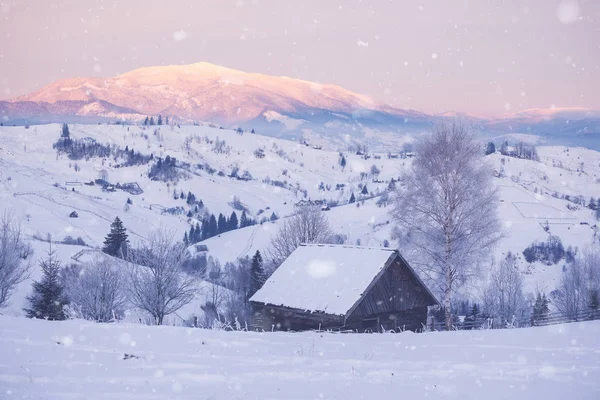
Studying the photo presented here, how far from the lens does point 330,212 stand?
7343 inches

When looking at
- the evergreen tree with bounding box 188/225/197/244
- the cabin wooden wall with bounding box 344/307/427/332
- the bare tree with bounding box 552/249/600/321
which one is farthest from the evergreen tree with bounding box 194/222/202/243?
the cabin wooden wall with bounding box 344/307/427/332

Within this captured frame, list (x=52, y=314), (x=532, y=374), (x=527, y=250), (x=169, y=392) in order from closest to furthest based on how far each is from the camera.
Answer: (x=169, y=392) < (x=532, y=374) < (x=52, y=314) < (x=527, y=250)

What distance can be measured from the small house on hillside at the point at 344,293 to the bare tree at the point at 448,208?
148cm

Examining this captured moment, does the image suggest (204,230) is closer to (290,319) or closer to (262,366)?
(290,319)

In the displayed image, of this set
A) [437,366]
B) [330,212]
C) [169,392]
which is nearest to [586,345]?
[437,366]

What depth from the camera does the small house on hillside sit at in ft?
70.3

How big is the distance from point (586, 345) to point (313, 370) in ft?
26.9

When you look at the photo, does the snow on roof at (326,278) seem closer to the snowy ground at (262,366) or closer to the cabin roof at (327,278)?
the cabin roof at (327,278)

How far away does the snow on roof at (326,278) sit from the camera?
2130cm

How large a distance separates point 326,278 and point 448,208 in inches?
275

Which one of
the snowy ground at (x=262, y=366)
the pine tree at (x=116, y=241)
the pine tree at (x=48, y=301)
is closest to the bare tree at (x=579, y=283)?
the pine tree at (x=48, y=301)

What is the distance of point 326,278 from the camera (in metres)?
23.0

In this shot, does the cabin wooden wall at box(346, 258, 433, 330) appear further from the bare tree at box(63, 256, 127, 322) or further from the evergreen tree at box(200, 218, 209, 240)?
the evergreen tree at box(200, 218, 209, 240)

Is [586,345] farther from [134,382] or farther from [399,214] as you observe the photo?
[399,214]
